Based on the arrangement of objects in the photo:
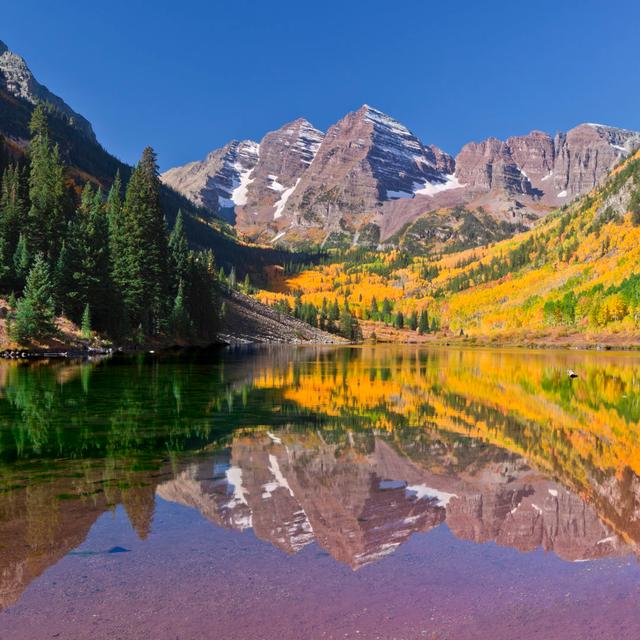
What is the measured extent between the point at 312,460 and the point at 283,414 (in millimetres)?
10078

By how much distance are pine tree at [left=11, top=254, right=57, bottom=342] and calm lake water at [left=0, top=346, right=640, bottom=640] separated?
41232mm

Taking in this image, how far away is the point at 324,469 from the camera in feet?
57.0

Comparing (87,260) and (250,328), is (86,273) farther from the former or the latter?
(250,328)

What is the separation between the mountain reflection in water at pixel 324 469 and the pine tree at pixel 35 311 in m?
31.4

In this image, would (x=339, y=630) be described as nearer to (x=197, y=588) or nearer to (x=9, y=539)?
(x=197, y=588)

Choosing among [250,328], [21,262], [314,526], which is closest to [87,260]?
[21,262]

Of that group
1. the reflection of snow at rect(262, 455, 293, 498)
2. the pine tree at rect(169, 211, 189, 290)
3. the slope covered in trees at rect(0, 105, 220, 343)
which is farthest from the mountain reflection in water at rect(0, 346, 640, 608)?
the pine tree at rect(169, 211, 189, 290)

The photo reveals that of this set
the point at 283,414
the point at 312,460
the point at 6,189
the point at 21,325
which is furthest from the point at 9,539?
the point at 6,189

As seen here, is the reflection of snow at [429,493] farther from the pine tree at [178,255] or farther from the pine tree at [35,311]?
the pine tree at [178,255]

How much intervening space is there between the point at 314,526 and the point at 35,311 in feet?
201

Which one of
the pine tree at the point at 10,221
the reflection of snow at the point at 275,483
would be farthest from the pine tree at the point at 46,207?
the reflection of snow at the point at 275,483

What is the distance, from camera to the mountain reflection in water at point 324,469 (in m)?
11.8

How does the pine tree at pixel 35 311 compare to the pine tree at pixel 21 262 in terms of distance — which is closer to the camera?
the pine tree at pixel 35 311

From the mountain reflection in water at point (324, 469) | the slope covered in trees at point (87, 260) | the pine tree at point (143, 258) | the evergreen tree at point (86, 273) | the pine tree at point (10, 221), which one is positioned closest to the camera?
the mountain reflection in water at point (324, 469)
